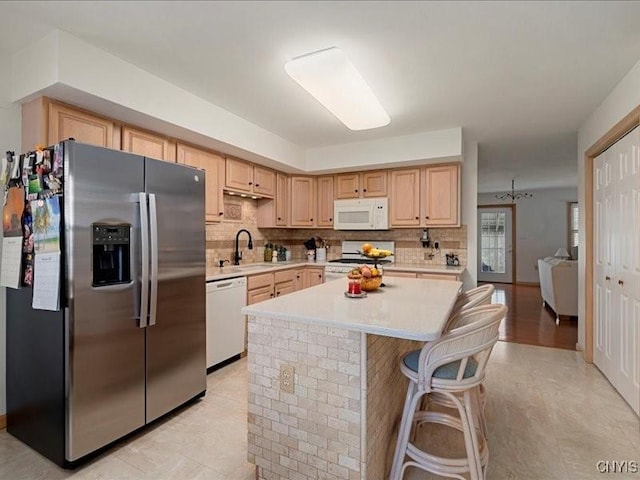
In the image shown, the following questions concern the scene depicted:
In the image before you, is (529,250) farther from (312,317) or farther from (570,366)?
(312,317)

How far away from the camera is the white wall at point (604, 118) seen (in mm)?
2347

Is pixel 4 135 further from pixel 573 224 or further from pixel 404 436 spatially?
pixel 573 224

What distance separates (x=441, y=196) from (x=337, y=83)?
7.59 feet

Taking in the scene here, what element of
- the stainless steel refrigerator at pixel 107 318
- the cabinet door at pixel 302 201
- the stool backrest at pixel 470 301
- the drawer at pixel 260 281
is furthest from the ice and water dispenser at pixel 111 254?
the cabinet door at pixel 302 201

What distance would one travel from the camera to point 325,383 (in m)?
1.53

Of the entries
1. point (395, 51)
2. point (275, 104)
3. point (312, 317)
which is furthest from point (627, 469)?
point (275, 104)

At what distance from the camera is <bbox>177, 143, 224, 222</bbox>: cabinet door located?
3.21 meters

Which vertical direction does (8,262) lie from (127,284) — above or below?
above

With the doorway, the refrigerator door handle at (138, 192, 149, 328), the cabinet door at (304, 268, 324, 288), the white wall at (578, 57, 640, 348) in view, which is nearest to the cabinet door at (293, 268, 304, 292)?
the cabinet door at (304, 268, 324, 288)

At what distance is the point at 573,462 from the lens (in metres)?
1.90

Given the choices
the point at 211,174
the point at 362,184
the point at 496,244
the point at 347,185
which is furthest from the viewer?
the point at 496,244

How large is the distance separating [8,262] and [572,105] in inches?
175

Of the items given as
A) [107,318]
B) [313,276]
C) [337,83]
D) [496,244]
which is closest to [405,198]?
[313,276]

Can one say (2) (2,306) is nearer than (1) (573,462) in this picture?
No
